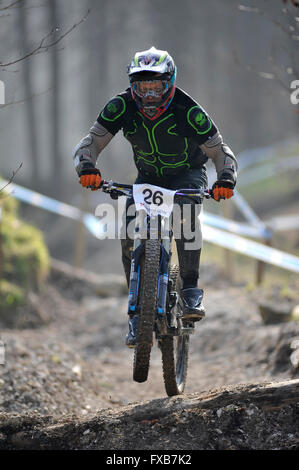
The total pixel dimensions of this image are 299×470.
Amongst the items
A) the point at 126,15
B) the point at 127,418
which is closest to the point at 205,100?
the point at 126,15

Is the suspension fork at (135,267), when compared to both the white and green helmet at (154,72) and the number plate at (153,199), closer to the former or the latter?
the number plate at (153,199)

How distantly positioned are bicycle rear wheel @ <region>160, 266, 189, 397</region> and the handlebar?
2.44 feet

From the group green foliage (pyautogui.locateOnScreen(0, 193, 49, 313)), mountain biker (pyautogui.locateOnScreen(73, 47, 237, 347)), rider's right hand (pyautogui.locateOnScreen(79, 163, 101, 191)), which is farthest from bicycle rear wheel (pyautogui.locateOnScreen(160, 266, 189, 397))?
green foliage (pyautogui.locateOnScreen(0, 193, 49, 313))

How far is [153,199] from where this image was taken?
4715 millimetres

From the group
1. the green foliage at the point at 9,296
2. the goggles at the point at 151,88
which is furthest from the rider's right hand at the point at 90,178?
the green foliage at the point at 9,296

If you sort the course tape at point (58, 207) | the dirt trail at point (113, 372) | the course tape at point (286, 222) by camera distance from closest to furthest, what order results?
the dirt trail at point (113, 372), the course tape at point (58, 207), the course tape at point (286, 222)

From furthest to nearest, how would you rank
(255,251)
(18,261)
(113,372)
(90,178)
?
(18,261) < (255,251) < (113,372) < (90,178)

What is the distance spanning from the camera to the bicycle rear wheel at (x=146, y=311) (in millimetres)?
4371

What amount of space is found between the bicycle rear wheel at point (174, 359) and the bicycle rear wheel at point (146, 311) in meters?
0.37

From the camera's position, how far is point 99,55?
103ft

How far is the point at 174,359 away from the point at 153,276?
881 mm

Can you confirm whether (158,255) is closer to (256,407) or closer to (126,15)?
(256,407)

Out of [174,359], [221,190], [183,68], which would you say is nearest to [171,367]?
[174,359]

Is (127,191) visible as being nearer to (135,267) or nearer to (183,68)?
(135,267)
